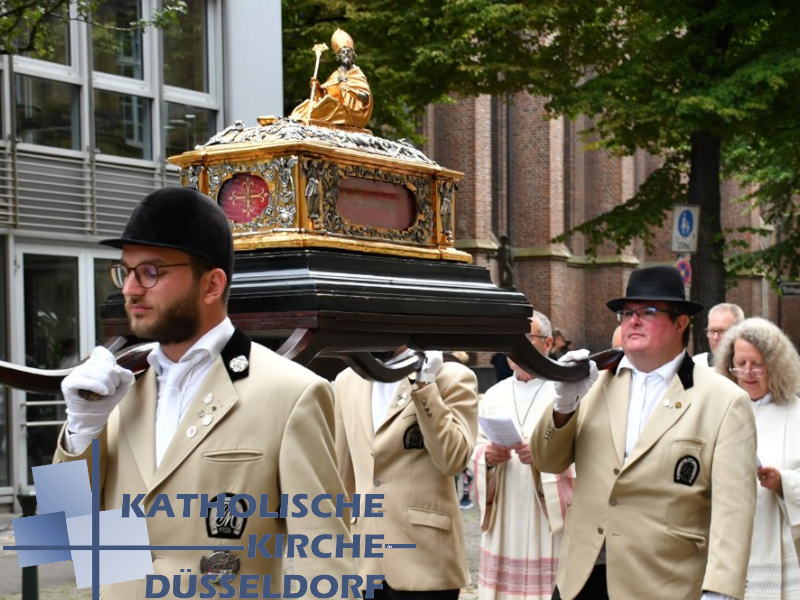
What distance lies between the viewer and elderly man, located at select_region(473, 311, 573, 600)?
7.53m

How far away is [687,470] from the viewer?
17.6ft

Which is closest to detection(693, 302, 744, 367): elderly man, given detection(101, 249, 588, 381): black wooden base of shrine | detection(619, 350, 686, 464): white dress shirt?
detection(619, 350, 686, 464): white dress shirt

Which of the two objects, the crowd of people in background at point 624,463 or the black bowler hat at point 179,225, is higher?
the black bowler hat at point 179,225

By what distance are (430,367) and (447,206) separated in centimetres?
91

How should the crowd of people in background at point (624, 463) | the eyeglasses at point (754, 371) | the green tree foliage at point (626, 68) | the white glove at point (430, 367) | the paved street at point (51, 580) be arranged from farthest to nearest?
the green tree foliage at point (626, 68)
the paved street at point (51, 580)
the eyeglasses at point (754, 371)
the crowd of people in background at point (624, 463)
the white glove at point (430, 367)

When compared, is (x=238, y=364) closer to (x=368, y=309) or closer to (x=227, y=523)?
(x=227, y=523)

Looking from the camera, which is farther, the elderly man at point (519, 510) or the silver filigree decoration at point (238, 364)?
the elderly man at point (519, 510)

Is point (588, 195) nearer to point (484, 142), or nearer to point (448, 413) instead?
point (484, 142)

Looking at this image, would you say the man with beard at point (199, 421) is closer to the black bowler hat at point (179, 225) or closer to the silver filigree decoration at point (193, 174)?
the black bowler hat at point (179, 225)

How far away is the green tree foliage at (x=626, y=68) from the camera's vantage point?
16.9 metres

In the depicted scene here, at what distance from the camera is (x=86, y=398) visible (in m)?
3.29

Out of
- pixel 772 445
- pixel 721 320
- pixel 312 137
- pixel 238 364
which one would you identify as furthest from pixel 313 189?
pixel 721 320

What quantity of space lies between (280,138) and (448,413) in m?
1.96

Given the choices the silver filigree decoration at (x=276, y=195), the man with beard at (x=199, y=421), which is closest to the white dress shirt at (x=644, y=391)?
the silver filigree decoration at (x=276, y=195)
